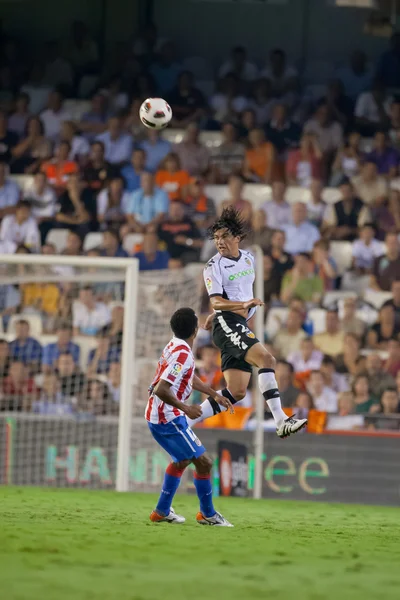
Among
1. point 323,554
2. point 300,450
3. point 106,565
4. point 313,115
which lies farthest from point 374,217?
point 106,565

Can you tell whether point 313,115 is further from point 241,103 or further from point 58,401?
point 58,401

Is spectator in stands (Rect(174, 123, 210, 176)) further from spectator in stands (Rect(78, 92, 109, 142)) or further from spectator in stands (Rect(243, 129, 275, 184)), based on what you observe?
spectator in stands (Rect(78, 92, 109, 142))

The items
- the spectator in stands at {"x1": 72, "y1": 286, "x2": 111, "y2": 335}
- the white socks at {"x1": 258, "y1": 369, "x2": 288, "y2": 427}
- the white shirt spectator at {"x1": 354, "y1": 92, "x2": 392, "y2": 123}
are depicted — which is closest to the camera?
the white socks at {"x1": 258, "y1": 369, "x2": 288, "y2": 427}

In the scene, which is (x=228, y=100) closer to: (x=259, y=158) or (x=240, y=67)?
(x=240, y=67)

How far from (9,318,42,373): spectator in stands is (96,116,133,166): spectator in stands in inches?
210

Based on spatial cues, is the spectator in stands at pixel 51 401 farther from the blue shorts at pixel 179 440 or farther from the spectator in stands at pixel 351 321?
the blue shorts at pixel 179 440

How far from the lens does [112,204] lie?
1898cm

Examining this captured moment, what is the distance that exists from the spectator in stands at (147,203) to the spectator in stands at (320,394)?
454 centimetres

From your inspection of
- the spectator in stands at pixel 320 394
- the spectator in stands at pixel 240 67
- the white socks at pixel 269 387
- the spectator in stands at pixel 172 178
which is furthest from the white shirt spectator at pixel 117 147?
the white socks at pixel 269 387

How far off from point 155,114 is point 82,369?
13.9ft

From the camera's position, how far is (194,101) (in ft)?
69.1

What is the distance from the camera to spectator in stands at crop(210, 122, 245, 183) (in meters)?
19.8

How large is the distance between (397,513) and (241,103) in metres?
10.9

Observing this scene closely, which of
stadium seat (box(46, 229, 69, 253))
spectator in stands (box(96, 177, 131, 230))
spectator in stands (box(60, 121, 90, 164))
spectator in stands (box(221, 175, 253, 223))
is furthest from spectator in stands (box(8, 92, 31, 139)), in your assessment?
spectator in stands (box(221, 175, 253, 223))
